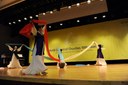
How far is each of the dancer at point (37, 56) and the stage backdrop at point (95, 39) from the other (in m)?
5.77

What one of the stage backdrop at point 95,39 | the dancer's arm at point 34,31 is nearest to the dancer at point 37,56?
the dancer's arm at point 34,31

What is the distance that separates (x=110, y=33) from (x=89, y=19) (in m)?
0.86

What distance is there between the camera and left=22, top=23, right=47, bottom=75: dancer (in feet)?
4.11

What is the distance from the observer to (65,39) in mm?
8461

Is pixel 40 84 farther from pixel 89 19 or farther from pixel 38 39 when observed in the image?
pixel 89 19

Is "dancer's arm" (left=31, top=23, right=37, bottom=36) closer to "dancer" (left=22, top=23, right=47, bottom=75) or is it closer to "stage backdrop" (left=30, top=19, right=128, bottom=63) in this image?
"dancer" (left=22, top=23, right=47, bottom=75)

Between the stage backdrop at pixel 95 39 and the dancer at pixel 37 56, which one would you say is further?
the stage backdrop at pixel 95 39

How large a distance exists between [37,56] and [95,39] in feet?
20.6

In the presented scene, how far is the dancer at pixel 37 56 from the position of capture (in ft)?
4.11

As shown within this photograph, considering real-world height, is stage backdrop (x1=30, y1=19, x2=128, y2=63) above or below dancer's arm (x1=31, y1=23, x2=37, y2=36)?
above


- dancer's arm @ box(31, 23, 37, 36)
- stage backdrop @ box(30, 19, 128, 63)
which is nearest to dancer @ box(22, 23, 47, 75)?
dancer's arm @ box(31, 23, 37, 36)

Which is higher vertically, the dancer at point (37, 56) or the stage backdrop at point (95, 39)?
the stage backdrop at point (95, 39)

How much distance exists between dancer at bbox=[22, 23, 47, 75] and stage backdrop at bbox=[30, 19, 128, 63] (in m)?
5.77

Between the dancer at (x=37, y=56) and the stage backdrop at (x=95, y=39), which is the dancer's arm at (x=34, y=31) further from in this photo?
the stage backdrop at (x=95, y=39)
